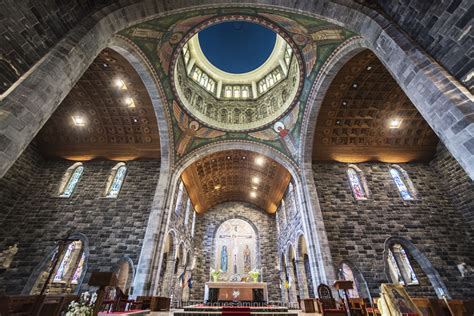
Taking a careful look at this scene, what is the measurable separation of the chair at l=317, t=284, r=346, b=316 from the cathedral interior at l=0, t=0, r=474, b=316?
0.08 meters

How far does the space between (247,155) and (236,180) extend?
4.34 m

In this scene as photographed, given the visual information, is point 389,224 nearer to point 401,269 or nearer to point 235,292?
point 401,269

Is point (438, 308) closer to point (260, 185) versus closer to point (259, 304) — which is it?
point (259, 304)

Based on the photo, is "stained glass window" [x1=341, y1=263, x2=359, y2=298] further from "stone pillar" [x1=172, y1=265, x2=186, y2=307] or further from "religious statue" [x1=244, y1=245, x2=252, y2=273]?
"stone pillar" [x1=172, y1=265, x2=186, y2=307]

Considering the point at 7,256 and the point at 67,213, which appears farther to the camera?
the point at 67,213

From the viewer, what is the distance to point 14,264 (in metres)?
10.4

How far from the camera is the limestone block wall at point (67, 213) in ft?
34.7

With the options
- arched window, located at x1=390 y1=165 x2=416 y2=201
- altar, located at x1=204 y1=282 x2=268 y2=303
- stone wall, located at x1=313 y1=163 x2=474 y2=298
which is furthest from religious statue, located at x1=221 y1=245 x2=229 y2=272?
arched window, located at x1=390 y1=165 x2=416 y2=201

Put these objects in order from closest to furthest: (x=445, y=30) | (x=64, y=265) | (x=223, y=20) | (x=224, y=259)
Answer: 1. (x=445, y=30)
2. (x=223, y=20)
3. (x=64, y=265)
4. (x=224, y=259)

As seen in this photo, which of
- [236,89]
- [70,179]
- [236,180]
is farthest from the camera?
[236,180]

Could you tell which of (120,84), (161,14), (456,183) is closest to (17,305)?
(161,14)

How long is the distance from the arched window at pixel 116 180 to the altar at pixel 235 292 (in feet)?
25.6

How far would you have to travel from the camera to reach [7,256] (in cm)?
1023

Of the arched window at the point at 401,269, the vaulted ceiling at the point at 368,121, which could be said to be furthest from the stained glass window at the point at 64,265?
the arched window at the point at 401,269
